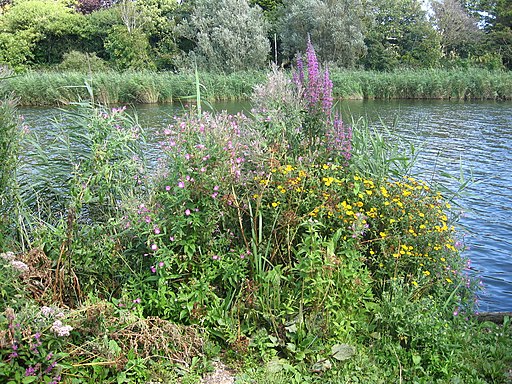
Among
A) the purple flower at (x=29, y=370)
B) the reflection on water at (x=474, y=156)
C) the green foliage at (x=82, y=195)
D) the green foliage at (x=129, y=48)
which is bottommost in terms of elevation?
the reflection on water at (x=474, y=156)

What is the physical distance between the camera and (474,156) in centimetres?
1151

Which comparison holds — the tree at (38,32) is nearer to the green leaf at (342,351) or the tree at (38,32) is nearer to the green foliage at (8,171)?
the green foliage at (8,171)

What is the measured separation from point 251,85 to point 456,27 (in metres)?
20.9

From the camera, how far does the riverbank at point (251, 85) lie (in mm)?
21391

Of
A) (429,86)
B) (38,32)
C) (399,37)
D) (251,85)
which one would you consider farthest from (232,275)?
(399,37)

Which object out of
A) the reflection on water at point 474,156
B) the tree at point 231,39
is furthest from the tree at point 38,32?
the reflection on water at point 474,156

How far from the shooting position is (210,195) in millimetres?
3203

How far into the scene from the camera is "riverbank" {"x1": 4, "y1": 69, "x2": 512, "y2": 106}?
70.2ft

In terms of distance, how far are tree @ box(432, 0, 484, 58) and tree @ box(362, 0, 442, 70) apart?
1.08m

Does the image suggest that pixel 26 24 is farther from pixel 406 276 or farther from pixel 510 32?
pixel 406 276

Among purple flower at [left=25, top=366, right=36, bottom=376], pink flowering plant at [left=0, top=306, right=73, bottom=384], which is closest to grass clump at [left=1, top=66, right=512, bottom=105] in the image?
pink flowering plant at [left=0, top=306, right=73, bottom=384]

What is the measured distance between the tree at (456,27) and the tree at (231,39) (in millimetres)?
13865

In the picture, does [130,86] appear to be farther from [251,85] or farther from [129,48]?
[129,48]

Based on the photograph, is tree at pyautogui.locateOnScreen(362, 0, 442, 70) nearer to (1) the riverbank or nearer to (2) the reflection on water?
(1) the riverbank
